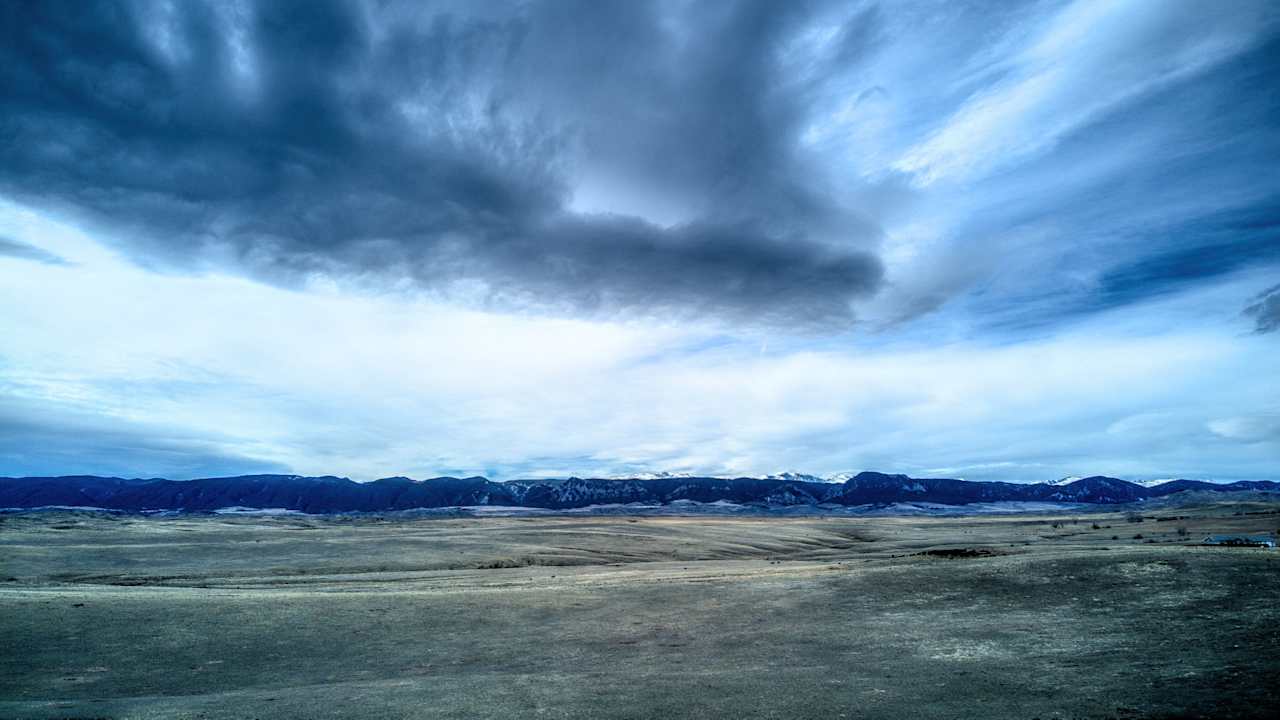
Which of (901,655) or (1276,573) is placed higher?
(1276,573)

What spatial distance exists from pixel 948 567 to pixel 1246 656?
16380 mm

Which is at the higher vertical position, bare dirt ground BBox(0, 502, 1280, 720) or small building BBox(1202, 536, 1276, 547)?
small building BBox(1202, 536, 1276, 547)

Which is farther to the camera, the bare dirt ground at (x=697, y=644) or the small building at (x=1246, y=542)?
the small building at (x=1246, y=542)

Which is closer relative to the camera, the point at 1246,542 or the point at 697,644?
the point at 697,644

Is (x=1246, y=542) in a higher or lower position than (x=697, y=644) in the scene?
higher

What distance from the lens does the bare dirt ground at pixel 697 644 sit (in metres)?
15.5

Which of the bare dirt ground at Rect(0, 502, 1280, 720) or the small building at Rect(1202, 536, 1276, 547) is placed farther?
the small building at Rect(1202, 536, 1276, 547)

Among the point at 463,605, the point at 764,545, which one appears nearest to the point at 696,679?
the point at 463,605

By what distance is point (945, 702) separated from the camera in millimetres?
14961

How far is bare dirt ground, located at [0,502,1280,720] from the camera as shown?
50.8ft

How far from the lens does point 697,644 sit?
893 inches

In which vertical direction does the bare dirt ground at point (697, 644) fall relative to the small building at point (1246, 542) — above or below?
below

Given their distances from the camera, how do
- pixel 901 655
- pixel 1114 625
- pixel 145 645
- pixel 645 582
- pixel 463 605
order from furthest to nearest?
pixel 645 582, pixel 463 605, pixel 145 645, pixel 1114 625, pixel 901 655

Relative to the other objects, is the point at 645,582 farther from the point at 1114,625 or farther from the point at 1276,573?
the point at 1276,573
